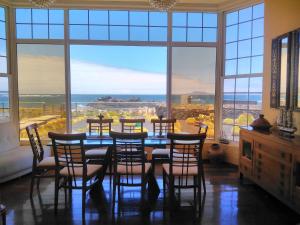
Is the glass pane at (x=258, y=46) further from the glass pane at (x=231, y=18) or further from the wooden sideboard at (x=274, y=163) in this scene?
the wooden sideboard at (x=274, y=163)

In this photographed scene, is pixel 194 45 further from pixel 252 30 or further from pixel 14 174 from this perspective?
pixel 14 174

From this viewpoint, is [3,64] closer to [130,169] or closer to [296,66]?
[130,169]

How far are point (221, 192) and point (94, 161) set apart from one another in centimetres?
193

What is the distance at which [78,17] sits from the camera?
517cm

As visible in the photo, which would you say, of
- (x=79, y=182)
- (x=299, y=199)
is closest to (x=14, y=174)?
(x=79, y=182)

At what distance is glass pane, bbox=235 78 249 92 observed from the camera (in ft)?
15.9

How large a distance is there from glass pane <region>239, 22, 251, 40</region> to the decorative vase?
2203 mm

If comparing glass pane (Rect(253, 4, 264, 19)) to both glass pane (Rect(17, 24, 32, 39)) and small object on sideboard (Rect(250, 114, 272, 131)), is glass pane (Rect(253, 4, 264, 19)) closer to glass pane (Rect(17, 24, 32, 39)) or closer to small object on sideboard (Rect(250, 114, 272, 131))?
small object on sideboard (Rect(250, 114, 272, 131))

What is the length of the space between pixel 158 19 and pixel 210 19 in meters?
1.09

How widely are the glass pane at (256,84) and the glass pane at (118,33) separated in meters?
2.64

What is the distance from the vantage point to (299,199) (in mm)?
2678

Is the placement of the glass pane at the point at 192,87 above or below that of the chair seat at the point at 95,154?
above

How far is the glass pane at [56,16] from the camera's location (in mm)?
5086

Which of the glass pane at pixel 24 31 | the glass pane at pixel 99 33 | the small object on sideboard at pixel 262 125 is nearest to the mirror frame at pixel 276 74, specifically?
the small object on sideboard at pixel 262 125
